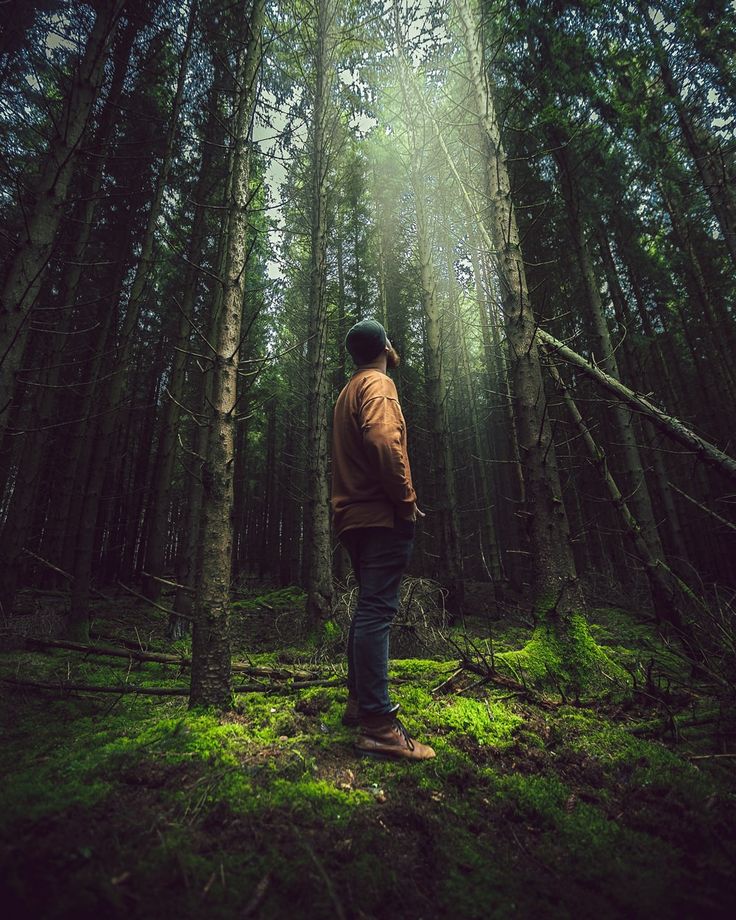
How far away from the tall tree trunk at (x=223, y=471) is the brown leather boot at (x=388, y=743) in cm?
103

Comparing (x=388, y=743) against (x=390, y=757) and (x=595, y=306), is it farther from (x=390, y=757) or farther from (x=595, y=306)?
(x=595, y=306)

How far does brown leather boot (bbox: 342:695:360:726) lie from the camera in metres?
2.53

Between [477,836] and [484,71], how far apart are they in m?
6.75

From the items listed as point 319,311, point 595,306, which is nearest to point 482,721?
point 319,311

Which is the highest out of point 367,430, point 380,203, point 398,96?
point 380,203

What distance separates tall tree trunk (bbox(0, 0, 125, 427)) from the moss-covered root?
17.9ft

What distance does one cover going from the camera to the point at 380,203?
15195mm

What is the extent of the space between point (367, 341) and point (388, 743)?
8.38 ft

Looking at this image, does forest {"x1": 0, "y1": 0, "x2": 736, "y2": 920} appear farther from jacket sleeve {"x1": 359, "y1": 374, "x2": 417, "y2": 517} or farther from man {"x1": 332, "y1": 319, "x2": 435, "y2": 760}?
jacket sleeve {"x1": 359, "y1": 374, "x2": 417, "y2": 517}

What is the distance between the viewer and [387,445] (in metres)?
Result: 2.43

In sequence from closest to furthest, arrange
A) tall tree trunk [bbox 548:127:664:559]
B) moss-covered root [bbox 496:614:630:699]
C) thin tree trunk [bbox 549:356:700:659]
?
moss-covered root [bbox 496:614:630:699] < thin tree trunk [bbox 549:356:700:659] < tall tree trunk [bbox 548:127:664:559]

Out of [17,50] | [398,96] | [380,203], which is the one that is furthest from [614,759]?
[380,203]

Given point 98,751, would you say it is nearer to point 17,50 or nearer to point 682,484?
point 17,50

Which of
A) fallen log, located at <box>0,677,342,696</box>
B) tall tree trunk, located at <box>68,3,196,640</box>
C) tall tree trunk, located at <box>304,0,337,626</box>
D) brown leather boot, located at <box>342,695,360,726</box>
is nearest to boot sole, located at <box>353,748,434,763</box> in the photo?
brown leather boot, located at <box>342,695,360,726</box>
